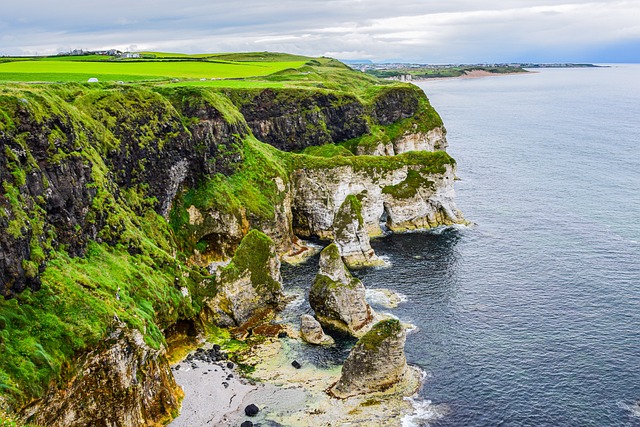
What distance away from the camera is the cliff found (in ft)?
132

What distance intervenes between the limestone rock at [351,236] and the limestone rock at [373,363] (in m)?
29.2

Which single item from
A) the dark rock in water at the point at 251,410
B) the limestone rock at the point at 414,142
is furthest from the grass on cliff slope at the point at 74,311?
the limestone rock at the point at 414,142

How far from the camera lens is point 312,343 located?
57.2 meters

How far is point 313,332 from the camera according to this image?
5734cm

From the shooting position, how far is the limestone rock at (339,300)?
196ft

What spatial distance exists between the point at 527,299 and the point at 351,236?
24101 mm

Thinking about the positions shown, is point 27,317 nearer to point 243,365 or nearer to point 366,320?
point 243,365

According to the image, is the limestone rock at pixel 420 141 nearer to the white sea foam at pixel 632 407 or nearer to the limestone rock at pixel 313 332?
the limestone rock at pixel 313 332

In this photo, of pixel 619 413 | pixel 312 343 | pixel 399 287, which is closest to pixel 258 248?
pixel 312 343

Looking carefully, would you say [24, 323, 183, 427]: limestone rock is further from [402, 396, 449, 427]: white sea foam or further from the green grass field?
the green grass field

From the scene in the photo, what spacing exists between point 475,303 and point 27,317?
4549cm

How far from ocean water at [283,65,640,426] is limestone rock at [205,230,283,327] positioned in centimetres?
471

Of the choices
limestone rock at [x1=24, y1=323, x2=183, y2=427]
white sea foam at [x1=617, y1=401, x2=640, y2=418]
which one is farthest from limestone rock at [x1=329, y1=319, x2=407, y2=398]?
white sea foam at [x1=617, y1=401, x2=640, y2=418]

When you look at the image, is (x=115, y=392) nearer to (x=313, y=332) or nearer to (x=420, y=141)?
(x=313, y=332)
